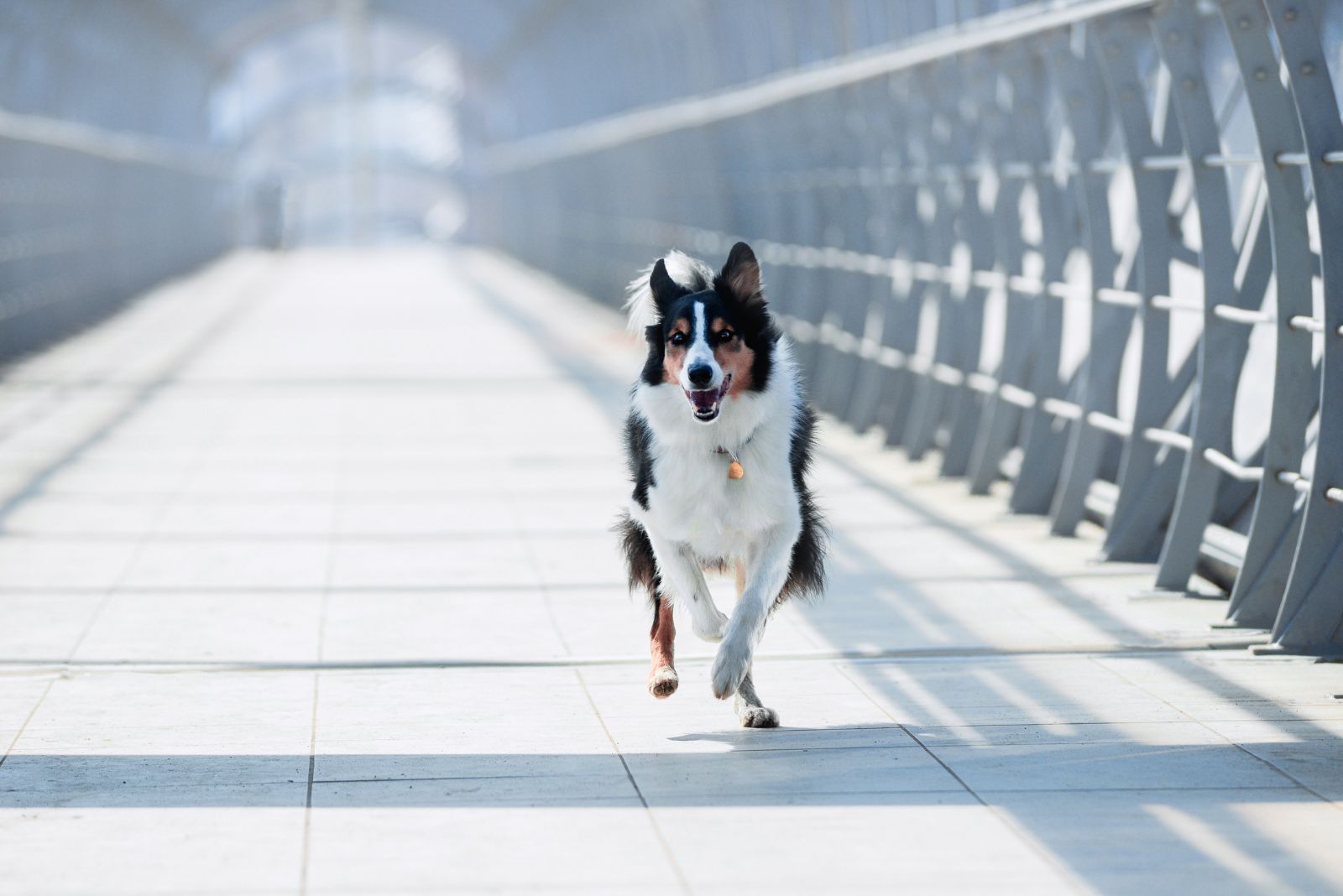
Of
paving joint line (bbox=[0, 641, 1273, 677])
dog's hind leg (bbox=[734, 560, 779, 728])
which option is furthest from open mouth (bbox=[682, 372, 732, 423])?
paving joint line (bbox=[0, 641, 1273, 677])

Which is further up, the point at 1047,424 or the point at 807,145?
the point at 807,145

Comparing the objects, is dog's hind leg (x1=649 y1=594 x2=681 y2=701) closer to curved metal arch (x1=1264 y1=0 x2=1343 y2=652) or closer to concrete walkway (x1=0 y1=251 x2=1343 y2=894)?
concrete walkway (x1=0 y1=251 x2=1343 y2=894)

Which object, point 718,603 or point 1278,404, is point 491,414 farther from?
A: point 1278,404

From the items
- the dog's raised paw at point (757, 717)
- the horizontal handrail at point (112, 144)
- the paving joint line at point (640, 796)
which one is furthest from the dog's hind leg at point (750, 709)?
the horizontal handrail at point (112, 144)

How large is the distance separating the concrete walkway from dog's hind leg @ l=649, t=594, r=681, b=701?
0.15 metres

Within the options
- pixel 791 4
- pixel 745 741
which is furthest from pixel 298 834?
pixel 791 4

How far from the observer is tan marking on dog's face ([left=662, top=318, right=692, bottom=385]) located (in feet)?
18.4

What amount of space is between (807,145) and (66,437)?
18.7 ft

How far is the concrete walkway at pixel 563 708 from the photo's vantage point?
4.64 meters

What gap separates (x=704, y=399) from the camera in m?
5.62

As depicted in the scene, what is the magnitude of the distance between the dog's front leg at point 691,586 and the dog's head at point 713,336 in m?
0.44

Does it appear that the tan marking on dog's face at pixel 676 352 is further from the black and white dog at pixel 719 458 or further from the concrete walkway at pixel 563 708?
the concrete walkway at pixel 563 708

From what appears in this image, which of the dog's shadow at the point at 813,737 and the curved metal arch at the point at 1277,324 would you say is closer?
the dog's shadow at the point at 813,737

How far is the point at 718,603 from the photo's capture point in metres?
8.03
